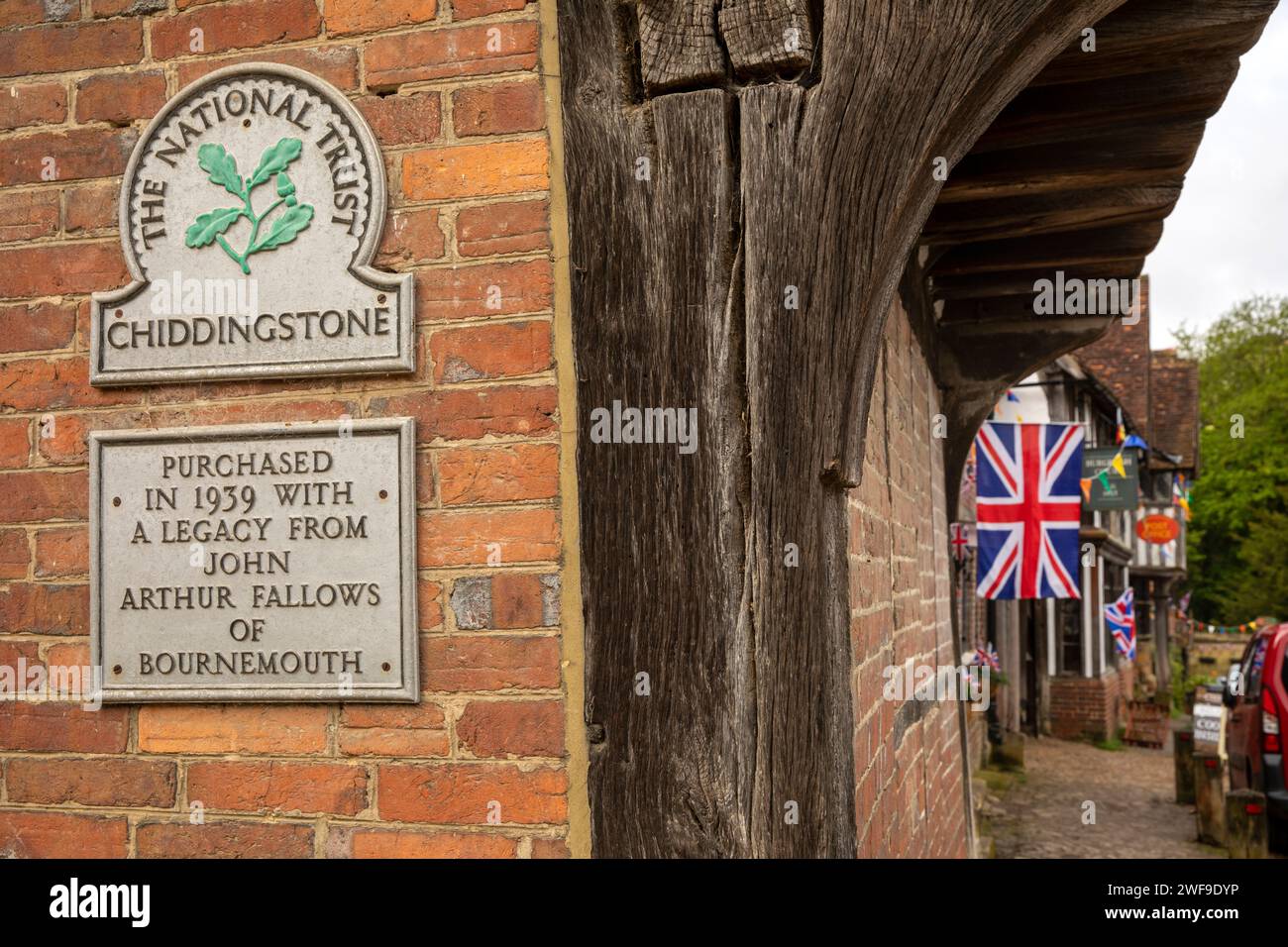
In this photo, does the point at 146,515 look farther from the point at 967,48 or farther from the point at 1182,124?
the point at 1182,124

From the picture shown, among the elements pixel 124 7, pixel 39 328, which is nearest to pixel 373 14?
pixel 124 7

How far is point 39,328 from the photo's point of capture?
7.95 ft

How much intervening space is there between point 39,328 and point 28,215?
0.24m

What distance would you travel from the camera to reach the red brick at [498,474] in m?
2.23

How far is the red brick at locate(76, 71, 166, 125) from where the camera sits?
241 centimetres

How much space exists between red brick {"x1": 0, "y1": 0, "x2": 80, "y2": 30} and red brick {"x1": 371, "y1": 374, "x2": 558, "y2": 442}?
1.07m

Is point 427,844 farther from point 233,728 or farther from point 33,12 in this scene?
point 33,12

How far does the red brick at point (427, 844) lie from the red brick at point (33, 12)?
5.78 feet

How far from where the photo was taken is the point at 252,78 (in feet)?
7.74

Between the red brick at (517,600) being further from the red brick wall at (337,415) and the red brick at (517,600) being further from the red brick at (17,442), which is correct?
the red brick at (17,442)

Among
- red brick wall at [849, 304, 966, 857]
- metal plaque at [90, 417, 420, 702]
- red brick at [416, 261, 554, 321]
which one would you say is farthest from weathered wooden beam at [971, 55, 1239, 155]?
metal plaque at [90, 417, 420, 702]

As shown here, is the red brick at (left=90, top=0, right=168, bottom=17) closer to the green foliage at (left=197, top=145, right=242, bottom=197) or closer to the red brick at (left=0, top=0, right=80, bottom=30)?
the red brick at (left=0, top=0, right=80, bottom=30)

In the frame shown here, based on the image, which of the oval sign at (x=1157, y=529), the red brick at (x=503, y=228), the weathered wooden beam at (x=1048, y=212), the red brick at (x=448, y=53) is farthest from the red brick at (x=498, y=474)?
the oval sign at (x=1157, y=529)

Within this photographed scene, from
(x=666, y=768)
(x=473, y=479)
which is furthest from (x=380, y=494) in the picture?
(x=666, y=768)
